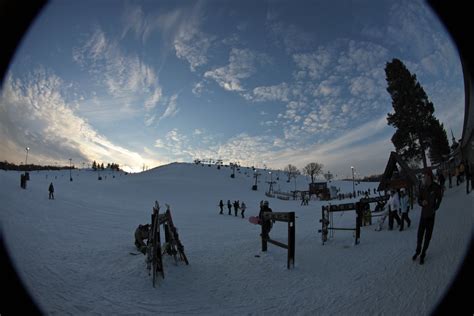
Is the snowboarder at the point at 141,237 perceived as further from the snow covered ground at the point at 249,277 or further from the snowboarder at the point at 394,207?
the snowboarder at the point at 394,207

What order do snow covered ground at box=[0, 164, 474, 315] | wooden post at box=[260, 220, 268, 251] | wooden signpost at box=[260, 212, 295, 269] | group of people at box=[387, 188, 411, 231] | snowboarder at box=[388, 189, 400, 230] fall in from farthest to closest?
snowboarder at box=[388, 189, 400, 230] < group of people at box=[387, 188, 411, 231] < wooden post at box=[260, 220, 268, 251] < wooden signpost at box=[260, 212, 295, 269] < snow covered ground at box=[0, 164, 474, 315]

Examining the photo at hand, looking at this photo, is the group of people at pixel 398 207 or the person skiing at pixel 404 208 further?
the group of people at pixel 398 207

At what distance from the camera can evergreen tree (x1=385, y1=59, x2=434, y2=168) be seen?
70.9 ft

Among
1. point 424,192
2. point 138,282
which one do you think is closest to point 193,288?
point 138,282

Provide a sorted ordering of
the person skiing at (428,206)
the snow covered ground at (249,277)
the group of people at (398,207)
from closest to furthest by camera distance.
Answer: the snow covered ground at (249,277) → the person skiing at (428,206) → the group of people at (398,207)

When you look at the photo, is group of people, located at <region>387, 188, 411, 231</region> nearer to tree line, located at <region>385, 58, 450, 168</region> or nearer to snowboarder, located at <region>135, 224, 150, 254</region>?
snowboarder, located at <region>135, 224, 150, 254</region>

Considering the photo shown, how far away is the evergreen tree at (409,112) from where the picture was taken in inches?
851

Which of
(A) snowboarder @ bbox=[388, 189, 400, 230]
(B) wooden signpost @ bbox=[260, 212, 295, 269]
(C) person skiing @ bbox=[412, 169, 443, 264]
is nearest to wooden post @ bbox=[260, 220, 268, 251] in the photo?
(B) wooden signpost @ bbox=[260, 212, 295, 269]

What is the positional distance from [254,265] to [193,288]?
226cm

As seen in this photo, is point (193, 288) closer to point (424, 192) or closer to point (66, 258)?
point (66, 258)

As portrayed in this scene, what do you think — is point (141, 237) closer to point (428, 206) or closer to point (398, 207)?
point (428, 206)

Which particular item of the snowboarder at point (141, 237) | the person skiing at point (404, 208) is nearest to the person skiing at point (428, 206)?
the person skiing at point (404, 208)

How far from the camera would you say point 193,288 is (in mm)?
5887

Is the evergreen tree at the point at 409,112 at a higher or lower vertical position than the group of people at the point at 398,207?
higher
